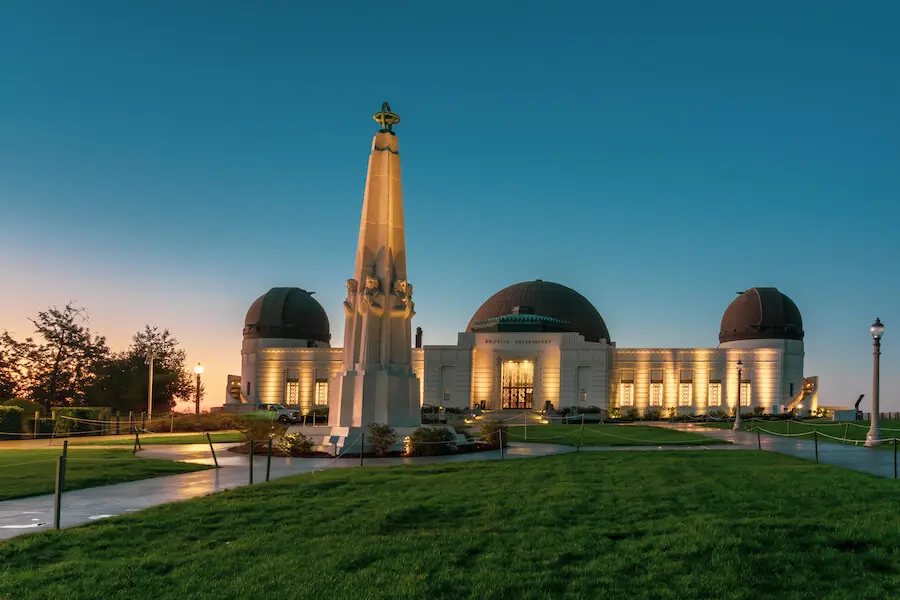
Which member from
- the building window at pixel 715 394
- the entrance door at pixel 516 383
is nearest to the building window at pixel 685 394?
the building window at pixel 715 394

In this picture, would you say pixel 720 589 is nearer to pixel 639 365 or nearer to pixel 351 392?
pixel 351 392

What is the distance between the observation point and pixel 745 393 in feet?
194

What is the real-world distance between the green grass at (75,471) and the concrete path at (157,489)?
1.83ft

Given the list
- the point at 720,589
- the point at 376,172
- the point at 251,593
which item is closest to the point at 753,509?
the point at 720,589

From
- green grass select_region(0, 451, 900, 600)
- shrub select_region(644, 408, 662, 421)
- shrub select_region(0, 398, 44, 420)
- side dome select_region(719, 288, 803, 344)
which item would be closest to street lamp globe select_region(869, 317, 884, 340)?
green grass select_region(0, 451, 900, 600)

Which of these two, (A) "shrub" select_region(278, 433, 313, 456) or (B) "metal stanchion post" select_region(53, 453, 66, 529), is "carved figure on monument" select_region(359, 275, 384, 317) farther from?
(B) "metal stanchion post" select_region(53, 453, 66, 529)

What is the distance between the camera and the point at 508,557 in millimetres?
7812

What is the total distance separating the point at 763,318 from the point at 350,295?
47.0 meters

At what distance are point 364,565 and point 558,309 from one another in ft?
207

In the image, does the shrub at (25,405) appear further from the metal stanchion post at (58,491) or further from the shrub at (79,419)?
the metal stanchion post at (58,491)

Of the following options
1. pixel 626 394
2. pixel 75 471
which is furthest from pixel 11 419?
pixel 626 394

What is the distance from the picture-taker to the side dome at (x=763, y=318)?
6109 cm

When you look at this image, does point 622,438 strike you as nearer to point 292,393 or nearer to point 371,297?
point 371,297

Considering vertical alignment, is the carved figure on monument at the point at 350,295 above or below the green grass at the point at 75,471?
above
